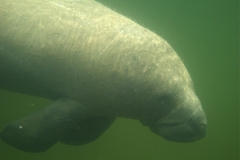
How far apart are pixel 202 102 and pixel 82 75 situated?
9.09 metres

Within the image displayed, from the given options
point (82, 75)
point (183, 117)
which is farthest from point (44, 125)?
point (183, 117)

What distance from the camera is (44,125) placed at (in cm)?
440

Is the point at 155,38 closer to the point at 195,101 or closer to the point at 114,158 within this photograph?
the point at 195,101

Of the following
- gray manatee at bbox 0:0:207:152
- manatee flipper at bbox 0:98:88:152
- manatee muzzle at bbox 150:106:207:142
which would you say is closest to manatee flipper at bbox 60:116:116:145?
gray manatee at bbox 0:0:207:152

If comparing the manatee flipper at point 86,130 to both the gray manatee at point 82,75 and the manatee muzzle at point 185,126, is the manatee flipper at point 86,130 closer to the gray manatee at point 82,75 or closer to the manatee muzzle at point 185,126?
the gray manatee at point 82,75

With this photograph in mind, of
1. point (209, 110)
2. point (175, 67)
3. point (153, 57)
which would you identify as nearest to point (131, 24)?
point (153, 57)

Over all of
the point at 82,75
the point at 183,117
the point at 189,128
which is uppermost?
the point at 82,75

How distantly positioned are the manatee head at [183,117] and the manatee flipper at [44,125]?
1.53m

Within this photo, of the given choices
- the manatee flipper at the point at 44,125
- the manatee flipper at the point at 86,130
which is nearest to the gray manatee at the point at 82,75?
the manatee flipper at the point at 44,125

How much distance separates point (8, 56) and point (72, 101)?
1438mm

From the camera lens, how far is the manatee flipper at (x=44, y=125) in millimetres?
4410

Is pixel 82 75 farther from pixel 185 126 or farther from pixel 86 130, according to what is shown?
pixel 185 126

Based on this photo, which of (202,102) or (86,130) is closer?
(86,130)

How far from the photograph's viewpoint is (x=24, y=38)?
445cm
